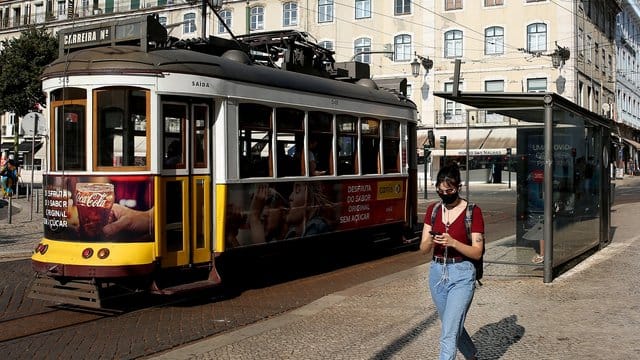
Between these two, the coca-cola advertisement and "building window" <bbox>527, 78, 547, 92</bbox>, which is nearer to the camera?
the coca-cola advertisement

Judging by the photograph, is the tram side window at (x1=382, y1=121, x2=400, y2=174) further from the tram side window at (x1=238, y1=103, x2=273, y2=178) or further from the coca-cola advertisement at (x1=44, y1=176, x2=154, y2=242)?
the coca-cola advertisement at (x1=44, y1=176, x2=154, y2=242)

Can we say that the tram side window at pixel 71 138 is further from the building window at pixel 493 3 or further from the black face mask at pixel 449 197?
the building window at pixel 493 3

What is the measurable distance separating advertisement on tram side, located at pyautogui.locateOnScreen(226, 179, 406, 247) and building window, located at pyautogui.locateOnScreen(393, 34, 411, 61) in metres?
35.0

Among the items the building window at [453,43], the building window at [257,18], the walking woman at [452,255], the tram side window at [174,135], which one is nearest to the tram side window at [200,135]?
the tram side window at [174,135]

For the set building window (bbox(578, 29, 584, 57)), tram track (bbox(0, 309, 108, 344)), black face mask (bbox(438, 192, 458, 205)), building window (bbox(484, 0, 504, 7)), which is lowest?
tram track (bbox(0, 309, 108, 344))

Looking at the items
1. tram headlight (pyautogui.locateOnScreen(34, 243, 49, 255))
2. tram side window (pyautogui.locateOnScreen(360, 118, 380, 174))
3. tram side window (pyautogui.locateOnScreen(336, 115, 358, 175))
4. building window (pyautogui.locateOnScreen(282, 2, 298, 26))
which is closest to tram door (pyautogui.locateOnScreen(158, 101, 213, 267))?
tram headlight (pyautogui.locateOnScreen(34, 243, 49, 255))

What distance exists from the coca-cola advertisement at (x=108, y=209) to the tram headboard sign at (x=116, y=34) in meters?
1.75

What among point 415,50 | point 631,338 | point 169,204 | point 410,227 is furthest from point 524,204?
point 415,50

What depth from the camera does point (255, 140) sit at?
924 centimetres

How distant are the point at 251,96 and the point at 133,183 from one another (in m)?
2.09

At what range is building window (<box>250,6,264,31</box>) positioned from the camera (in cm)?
4950

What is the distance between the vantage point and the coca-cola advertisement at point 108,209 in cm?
777

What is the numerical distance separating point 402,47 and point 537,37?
8817 millimetres

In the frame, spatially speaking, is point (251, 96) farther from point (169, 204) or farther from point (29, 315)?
point (29, 315)
